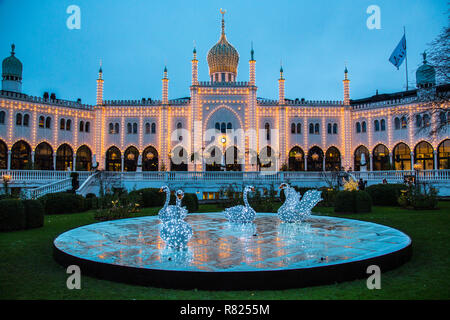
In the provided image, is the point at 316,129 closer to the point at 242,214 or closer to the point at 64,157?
the point at 64,157

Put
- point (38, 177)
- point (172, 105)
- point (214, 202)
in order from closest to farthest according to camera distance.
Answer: point (214, 202), point (38, 177), point (172, 105)

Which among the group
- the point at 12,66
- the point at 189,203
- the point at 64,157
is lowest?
the point at 189,203

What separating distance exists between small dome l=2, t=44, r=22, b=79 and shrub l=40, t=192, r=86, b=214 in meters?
33.8

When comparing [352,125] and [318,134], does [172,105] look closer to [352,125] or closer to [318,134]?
[318,134]

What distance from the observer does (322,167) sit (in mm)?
45312

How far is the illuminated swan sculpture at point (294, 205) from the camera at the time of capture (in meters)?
11.7

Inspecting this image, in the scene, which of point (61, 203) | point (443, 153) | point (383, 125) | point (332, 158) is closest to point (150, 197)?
point (61, 203)

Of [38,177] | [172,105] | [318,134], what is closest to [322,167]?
[318,134]

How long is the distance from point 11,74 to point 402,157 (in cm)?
5393

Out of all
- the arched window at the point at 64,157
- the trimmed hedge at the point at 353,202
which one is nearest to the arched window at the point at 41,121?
the arched window at the point at 64,157

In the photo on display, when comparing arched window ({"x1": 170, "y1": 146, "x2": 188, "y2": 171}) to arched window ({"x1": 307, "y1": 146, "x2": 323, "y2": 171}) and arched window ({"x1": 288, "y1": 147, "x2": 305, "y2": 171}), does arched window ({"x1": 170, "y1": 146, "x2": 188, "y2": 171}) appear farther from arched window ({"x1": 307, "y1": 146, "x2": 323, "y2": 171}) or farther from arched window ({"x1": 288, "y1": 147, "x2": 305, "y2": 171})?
arched window ({"x1": 307, "y1": 146, "x2": 323, "y2": 171})

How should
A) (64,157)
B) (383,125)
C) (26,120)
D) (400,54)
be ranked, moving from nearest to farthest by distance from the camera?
1. (400,54)
2. (26,120)
3. (64,157)
4. (383,125)

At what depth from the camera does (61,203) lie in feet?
63.2

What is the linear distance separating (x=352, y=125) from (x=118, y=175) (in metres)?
33.2
